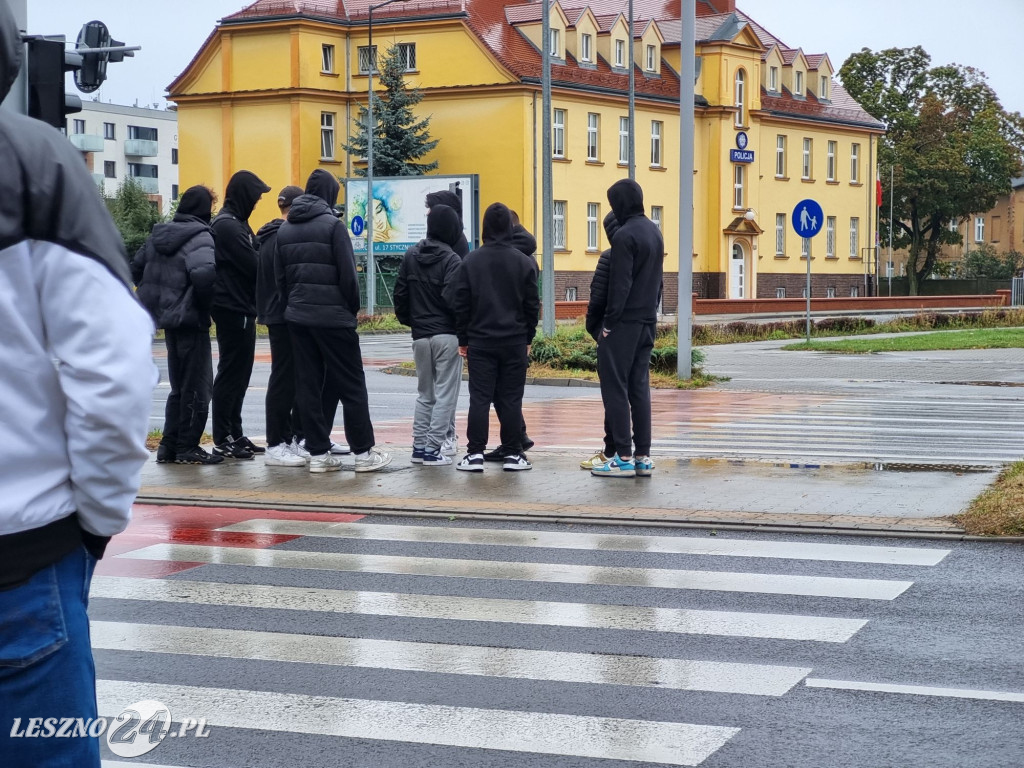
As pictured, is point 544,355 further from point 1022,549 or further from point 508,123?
point 508,123

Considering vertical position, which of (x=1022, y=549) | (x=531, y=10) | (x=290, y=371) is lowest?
(x=1022, y=549)

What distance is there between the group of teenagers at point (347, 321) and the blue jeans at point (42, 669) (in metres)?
8.25

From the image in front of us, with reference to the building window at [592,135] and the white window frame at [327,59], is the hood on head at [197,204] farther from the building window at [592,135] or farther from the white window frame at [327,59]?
the building window at [592,135]

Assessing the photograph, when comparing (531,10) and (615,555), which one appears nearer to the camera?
(615,555)

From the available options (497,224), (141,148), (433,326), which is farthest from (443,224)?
(141,148)

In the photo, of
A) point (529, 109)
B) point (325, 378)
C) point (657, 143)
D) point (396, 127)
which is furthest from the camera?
point (657, 143)

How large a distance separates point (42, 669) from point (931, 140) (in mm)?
87150

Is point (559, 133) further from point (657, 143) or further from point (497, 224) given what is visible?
point (497, 224)

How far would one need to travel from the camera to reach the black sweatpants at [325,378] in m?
11.1

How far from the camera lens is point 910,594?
7.06 meters

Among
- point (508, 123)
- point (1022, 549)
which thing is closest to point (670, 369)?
point (1022, 549)

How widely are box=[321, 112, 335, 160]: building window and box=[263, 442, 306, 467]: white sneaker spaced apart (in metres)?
50.1

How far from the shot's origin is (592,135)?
61.6 metres

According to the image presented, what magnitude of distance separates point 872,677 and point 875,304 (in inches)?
2218
